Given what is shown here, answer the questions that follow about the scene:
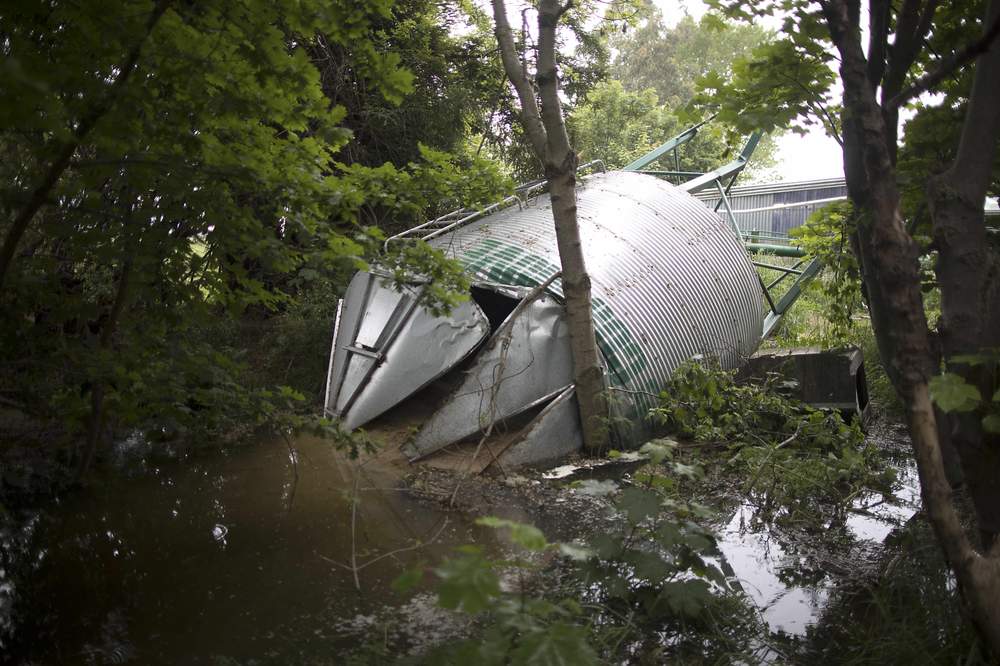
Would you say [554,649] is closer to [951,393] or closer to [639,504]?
[639,504]

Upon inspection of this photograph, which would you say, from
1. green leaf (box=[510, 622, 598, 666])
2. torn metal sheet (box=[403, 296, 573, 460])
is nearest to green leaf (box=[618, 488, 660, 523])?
green leaf (box=[510, 622, 598, 666])

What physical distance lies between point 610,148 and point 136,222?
15.7 metres

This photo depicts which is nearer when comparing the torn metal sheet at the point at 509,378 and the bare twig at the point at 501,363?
the bare twig at the point at 501,363

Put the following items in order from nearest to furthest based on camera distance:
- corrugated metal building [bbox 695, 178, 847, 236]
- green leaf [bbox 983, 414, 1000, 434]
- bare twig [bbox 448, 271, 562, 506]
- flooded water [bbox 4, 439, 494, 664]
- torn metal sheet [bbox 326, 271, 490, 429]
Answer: green leaf [bbox 983, 414, 1000, 434] < flooded water [bbox 4, 439, 494, 664] < bare twig [bbox 448, 271, 562, 506] < torn metal sheet [bbox 326, 271, 490, 429] < corrugated metal building [bbox 695, 178, 847, 236]

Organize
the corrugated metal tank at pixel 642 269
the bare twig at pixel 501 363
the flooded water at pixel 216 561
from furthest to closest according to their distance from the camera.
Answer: the corrugated metal tank at pixel 642 269 → the bare twig at pixel 501 363 → the flooded water at pixel 216 561

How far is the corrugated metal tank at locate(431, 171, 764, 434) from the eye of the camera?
6387 mm

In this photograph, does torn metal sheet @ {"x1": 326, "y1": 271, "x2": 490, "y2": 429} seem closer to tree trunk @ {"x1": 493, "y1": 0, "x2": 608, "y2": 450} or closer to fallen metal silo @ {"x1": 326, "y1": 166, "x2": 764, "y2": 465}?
fallen metal silo @ {"x1": 326, "y1": 166, "x2": 764, "y2": 465}

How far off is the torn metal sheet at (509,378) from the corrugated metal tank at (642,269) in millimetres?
290

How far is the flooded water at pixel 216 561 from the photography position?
3455mm

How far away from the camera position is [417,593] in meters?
3.84

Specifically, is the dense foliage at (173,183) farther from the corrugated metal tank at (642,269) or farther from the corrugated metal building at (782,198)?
the corrugated metal building at (782,198)

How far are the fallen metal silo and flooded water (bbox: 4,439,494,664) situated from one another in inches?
25.5

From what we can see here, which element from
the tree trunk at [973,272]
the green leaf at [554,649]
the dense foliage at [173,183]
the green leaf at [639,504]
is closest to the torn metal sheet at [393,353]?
the dense foliage at [173,183]

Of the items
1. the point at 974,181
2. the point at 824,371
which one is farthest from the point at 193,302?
the point at 824,371
